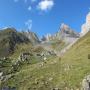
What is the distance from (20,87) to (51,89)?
1237 cm

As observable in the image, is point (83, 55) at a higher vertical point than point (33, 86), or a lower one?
higher

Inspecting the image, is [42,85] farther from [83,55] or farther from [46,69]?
[83,55]

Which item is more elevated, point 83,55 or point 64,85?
point 83,55

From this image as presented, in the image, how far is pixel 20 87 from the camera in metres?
87.9

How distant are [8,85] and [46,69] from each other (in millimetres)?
16804

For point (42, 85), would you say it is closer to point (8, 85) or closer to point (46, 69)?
point (8, 85)

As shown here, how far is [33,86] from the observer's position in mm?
85062

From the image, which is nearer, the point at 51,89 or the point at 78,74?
the point at 51,89

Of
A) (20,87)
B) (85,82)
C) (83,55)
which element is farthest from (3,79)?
(85,82)

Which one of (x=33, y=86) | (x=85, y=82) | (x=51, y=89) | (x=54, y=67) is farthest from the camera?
(x=54, y=67)

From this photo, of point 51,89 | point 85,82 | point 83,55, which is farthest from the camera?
point 83,55

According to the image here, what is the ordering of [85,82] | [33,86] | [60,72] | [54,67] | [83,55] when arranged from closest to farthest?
[85,82], [33,86], [60,72], [54,67], [83,55]

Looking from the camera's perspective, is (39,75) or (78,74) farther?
(39,75)

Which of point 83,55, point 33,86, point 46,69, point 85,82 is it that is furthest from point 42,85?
point 83,55
